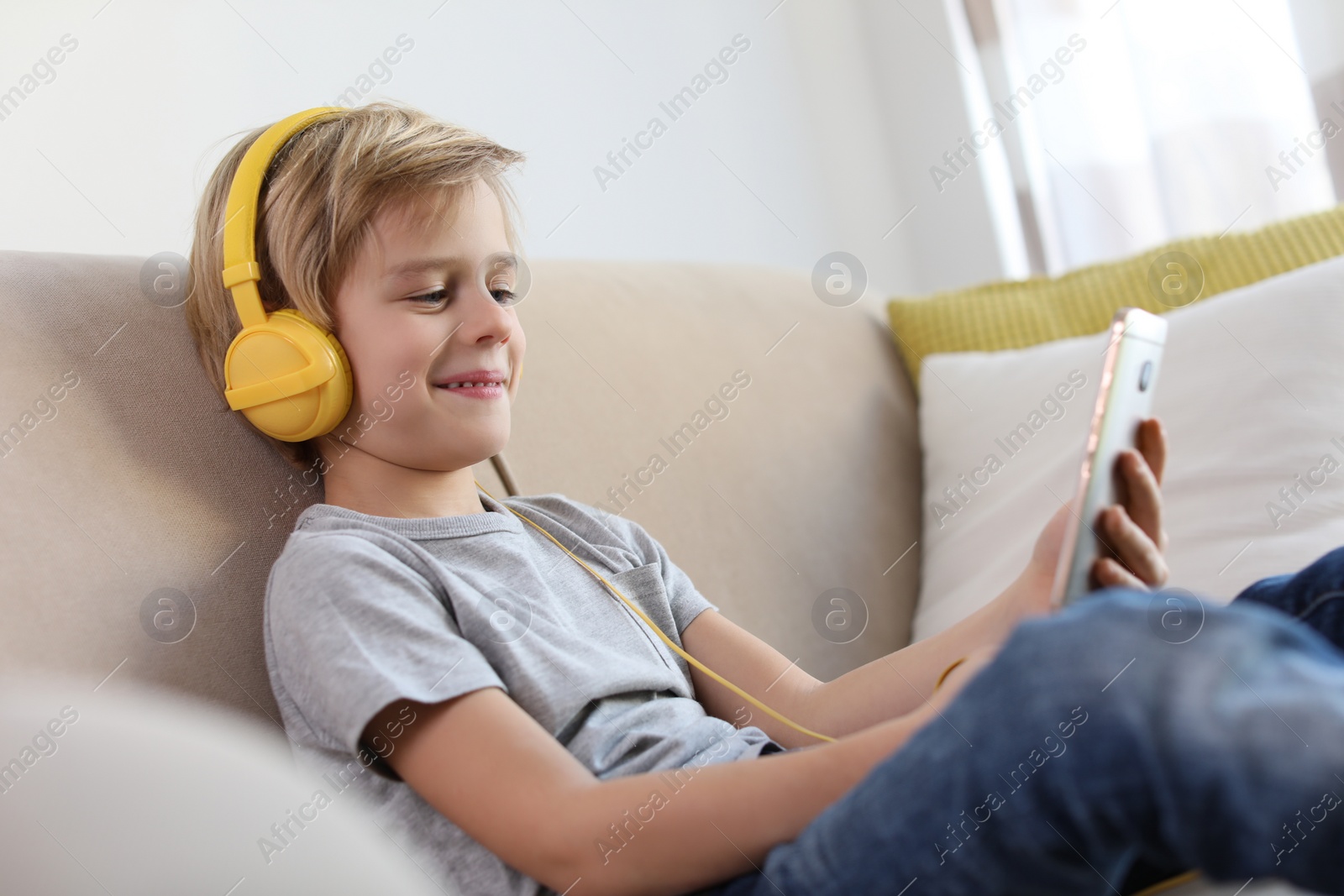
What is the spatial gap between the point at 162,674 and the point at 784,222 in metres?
1.75

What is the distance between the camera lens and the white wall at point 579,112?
119 centimetres

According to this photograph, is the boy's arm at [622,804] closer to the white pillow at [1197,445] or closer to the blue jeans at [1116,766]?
the blue jeans at [1116,766]

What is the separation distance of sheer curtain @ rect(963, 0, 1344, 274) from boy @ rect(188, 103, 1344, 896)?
140 cm

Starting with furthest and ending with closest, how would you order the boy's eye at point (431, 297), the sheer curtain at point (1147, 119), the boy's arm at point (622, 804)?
the sheer curtain at point (1147, 119) < the boy's eye at point (431, 297) < the boy's arm at point (622, 804)

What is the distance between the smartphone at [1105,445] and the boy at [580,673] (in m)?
0.02

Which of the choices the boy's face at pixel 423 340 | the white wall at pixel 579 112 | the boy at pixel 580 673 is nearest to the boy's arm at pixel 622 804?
the boy at pixel 580 673

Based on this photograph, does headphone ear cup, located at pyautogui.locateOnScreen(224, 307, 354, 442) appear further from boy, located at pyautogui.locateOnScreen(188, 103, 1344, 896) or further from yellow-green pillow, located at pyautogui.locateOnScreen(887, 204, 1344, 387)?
yellow-green pillow, located at pyautogui.locateOnScreen(887, 204, 1344, 387)

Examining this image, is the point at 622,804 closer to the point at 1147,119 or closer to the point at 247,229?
the point at 247,229

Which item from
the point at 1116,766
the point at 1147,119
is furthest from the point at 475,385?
the point at 1147,119

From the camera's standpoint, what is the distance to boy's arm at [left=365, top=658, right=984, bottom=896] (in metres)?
0.61

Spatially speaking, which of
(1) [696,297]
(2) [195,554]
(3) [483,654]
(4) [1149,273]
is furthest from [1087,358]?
(2) [195,554]

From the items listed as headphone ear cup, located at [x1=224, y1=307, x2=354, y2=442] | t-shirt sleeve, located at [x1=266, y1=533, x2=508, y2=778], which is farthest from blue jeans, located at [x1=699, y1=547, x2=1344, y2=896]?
headphone ear cup, located at [x1=224, y1=307, x2=354, y2=442]

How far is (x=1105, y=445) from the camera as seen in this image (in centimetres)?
69

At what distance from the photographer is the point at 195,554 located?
781 mm
